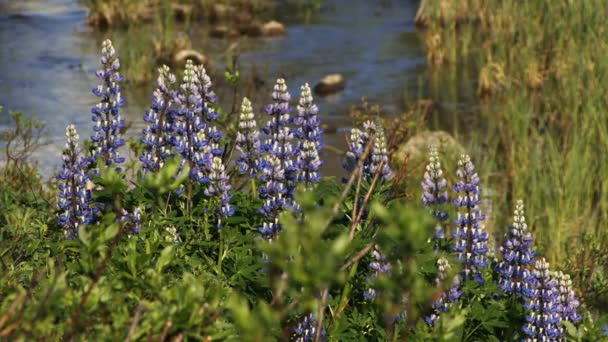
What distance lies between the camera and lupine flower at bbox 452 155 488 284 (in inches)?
141

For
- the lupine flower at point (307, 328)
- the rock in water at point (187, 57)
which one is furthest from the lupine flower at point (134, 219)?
the rock in water at point (187, 57)

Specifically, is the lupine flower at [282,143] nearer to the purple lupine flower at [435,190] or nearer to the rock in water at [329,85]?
the purple lupine flower at [435,190]

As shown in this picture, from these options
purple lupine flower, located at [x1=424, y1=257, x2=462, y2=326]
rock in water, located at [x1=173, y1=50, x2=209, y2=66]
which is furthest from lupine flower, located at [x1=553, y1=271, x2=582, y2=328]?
rock in water, located at [x1=173, y1=50, x2=209, y2=66]

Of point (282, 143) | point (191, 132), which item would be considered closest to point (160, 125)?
point (191, 132)

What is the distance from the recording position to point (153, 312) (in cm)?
231

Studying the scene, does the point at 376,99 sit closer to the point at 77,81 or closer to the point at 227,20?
the point at 77,81

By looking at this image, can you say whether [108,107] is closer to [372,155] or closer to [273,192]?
[273,192]

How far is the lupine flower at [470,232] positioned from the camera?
358cm

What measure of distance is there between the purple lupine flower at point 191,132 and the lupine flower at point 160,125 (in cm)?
5

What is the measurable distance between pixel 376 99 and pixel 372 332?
715cm

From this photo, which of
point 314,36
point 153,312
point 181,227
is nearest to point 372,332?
point 181,227

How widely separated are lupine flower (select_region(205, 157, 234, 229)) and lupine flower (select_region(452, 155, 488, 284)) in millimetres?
845

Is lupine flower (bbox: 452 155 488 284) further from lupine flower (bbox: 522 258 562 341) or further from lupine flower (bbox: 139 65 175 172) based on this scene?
lupine flower (bbox: 139 65 175 172)

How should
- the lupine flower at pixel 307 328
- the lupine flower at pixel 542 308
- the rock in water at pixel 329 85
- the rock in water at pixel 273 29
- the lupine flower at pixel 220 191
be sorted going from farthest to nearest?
the rock in water at pixel 273 29 < the rock in water at pixel 329 85 < the lupine flower at pixel 220 191 < the lupine flower at pixel 542 308 < the lupine flower at pixel 307 328
